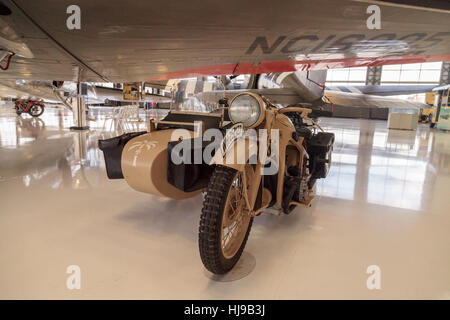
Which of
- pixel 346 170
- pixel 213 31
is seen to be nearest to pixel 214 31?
pixel 213 31

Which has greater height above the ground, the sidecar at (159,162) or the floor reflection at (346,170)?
the sidecar at (159,162)

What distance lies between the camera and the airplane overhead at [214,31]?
5.47 ft

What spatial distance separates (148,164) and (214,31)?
1177 millimetres

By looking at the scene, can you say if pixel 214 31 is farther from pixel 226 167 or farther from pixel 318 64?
pixel 318 64

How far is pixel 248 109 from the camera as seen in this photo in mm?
1800

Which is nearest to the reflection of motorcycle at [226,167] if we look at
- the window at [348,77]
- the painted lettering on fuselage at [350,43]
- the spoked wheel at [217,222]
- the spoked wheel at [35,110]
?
the spoked wheel at [217,222]

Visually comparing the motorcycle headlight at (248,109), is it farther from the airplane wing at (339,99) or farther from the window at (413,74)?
the window at (413,74)

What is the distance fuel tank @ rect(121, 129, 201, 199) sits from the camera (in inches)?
76.8

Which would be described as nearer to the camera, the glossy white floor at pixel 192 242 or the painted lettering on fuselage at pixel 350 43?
the glossy white floor at pixel 192 242

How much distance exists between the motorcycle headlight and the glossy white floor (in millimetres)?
947

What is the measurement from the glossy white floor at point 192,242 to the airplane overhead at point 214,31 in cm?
A: 154

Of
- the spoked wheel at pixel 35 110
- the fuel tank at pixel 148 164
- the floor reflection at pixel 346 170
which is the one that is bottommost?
the floor reflection at pixel 346 170

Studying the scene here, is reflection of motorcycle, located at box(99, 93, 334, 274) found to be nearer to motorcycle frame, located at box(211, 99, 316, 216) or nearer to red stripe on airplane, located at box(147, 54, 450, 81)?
motorcycle frame, located at box(211, 99, 316, 216)
